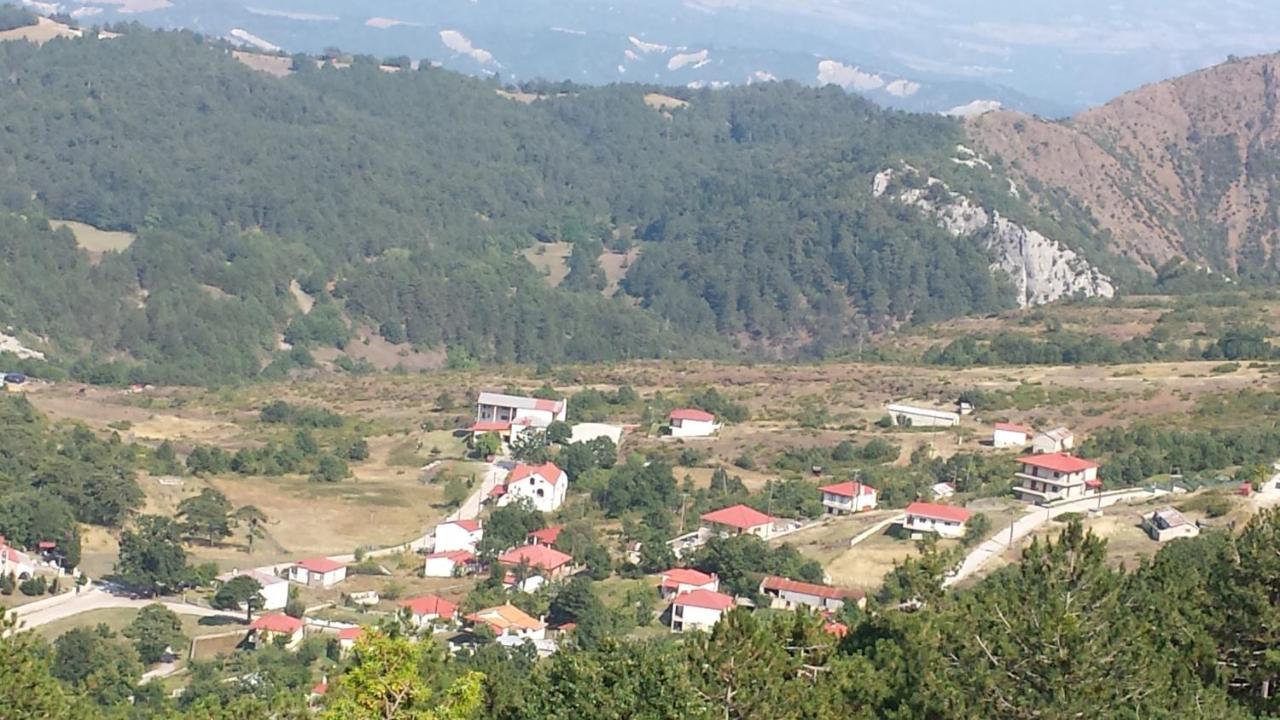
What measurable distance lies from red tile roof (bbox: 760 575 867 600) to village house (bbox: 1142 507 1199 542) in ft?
27.2

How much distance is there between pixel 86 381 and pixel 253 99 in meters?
81.6

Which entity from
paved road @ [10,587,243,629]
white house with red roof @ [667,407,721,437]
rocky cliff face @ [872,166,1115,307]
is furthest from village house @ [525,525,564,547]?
rocky cliff face @ [872,166,1115,307]

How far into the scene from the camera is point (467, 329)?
423 ft

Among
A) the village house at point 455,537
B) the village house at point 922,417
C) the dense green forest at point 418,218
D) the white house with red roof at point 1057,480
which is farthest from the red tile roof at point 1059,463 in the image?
the dense green forest at point 418,218

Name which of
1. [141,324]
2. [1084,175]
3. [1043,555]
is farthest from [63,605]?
[1084,175]

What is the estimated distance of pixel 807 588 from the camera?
169 feet

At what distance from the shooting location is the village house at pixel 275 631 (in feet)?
160

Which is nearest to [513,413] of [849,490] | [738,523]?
[849,490]

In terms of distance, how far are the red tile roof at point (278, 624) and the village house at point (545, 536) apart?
407 inches

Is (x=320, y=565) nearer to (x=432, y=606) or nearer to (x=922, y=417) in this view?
(x=432, y=606)

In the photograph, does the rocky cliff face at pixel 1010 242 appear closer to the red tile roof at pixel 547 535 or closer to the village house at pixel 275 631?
the red tile roof at pixel 547 535

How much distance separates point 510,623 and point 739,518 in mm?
12257

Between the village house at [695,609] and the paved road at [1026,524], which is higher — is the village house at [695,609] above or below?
below

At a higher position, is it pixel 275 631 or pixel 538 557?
pixel 275 631
